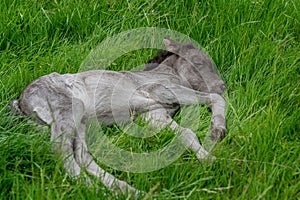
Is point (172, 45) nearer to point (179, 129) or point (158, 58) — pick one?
point (158, 58)

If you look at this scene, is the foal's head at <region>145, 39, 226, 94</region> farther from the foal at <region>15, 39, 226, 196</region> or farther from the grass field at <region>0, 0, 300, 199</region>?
the grass field at <region>0, 0, 300, 199</region>

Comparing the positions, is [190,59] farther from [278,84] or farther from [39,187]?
[39,187]

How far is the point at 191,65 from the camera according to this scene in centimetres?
586

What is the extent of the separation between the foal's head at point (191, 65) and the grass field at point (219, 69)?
0.14m

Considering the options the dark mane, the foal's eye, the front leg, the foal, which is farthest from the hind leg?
the foal's eye

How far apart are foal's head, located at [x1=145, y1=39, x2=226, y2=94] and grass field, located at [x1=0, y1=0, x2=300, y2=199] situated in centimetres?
14

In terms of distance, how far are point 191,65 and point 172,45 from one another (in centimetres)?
29

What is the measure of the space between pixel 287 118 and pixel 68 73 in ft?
6.34

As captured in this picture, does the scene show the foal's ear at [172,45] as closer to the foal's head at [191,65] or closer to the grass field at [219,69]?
the foal's head at [191,65]

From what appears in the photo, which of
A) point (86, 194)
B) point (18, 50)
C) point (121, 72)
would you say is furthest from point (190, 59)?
point (86, 194)

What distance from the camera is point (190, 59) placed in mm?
5879

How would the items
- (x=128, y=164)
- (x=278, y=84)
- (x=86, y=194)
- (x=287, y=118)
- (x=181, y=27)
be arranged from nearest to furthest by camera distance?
(x=86, y=194)
(x=128, y=164)
(x=287, y=118)
(x=278, y=84)
(x=181, y=27)

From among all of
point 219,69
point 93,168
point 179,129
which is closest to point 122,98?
point 179,129

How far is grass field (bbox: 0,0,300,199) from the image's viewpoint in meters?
4.16
